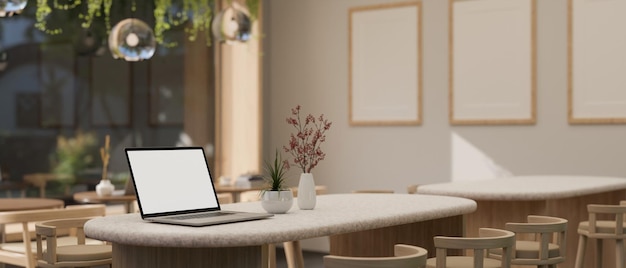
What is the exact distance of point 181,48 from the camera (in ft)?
31.1

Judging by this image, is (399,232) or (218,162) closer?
(399,232)

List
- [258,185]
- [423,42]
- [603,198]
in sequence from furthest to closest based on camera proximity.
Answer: [423,42] → [258,185] → [603,198]

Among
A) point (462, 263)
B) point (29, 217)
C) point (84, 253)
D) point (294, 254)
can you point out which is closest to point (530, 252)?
point (462, 263)

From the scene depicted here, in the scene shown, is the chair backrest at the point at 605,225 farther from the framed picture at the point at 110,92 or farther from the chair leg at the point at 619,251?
the framed picture at the point at 110,92

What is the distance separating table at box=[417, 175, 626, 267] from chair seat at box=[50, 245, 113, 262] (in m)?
2.12

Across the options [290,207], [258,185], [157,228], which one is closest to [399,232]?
[290,207]

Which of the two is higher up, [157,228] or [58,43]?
[58,43]

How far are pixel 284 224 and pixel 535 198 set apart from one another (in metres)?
2.32

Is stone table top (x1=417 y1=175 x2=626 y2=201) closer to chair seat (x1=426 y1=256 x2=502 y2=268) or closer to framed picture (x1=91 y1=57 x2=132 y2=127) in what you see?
chair seat (x1=426 y1=256 x2=502 y2=268)

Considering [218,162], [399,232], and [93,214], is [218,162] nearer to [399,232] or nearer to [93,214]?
[93,214]

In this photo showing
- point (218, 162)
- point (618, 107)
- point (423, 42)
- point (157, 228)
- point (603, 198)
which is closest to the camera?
point (157, 228)

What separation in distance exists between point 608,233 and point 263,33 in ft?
17.3

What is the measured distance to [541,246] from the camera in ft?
15.3

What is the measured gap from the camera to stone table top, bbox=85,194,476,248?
341 centimetres
